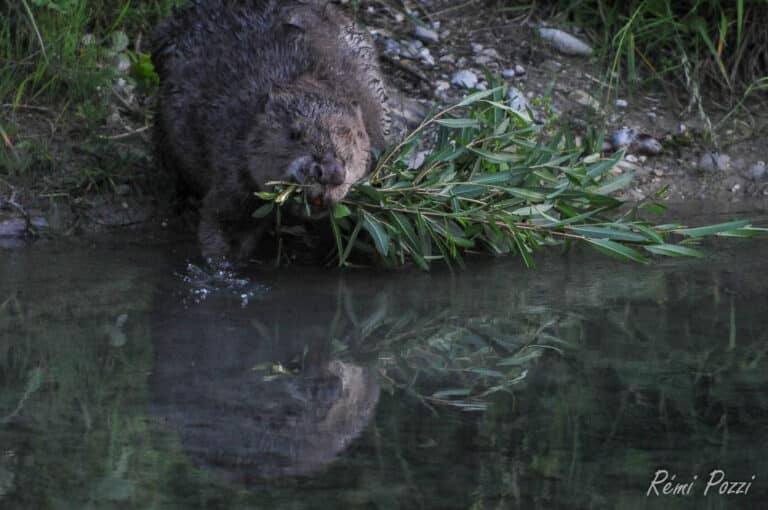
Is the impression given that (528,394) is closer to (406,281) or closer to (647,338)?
(647,338)

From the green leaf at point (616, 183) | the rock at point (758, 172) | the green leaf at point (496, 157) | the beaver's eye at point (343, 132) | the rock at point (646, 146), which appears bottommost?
the rock at point (758, 172)

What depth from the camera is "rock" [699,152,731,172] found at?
6.36 meters

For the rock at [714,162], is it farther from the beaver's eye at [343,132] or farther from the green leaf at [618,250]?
the beaver's eye at [343,132]

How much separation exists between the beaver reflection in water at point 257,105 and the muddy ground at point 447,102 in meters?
Answer: 0.36

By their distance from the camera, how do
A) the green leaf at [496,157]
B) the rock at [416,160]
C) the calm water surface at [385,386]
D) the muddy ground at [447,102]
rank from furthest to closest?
the muddy ground at [447,102] → the rock at [416,160] → the green leaf at [496,157] → the calm water surface at [385,386]

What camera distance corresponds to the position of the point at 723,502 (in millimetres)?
2527

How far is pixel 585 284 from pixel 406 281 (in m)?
0.69

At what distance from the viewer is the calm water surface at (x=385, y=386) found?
102 inches

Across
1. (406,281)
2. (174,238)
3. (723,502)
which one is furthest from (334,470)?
(174,238)

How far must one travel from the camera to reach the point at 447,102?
6395mm

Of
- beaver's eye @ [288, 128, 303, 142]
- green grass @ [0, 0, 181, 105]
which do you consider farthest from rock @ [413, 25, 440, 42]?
beaver's eye @ [288, 128, 303, 142]

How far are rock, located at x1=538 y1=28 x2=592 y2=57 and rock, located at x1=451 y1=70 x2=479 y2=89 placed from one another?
0.59m

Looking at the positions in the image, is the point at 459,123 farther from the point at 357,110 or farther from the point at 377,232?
the point at 377,232

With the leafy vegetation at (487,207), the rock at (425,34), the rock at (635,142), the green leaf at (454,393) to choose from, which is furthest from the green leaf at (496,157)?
the rock at (425,34)
